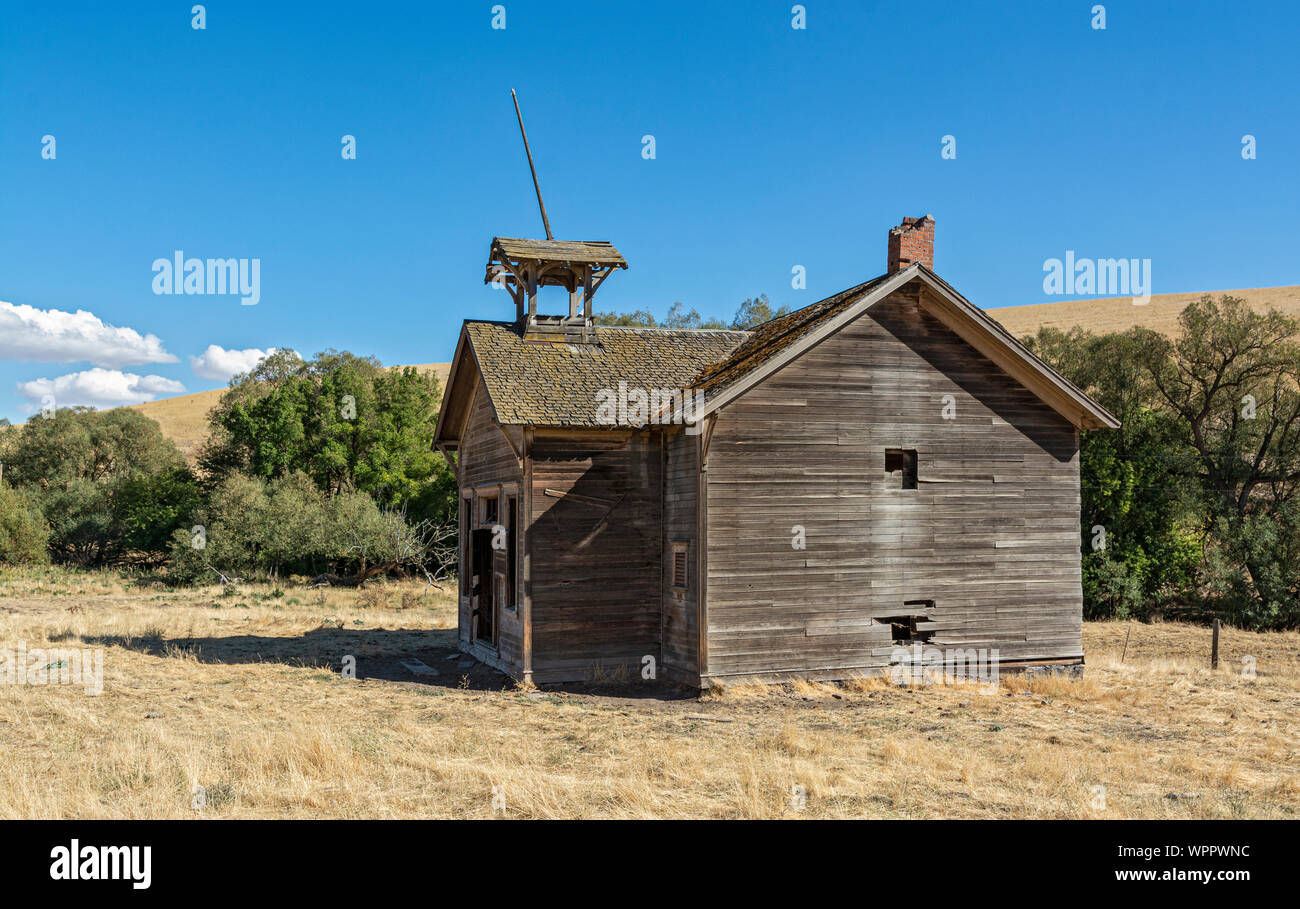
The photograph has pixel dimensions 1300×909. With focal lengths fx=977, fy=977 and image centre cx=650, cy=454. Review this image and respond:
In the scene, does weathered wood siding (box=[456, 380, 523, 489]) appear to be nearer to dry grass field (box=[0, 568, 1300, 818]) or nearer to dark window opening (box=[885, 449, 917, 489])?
dry grass field (box=[0, 568, 1300, 818])

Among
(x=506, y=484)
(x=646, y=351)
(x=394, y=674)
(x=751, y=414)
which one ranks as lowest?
(x=394, y=674)

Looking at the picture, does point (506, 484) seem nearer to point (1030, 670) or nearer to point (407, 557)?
point (1030, 670)

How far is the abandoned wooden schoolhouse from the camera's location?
16.3m

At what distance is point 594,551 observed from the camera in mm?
17531

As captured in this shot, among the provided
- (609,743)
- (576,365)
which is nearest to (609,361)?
(576,365)

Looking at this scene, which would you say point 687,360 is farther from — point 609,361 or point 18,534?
point 18,534

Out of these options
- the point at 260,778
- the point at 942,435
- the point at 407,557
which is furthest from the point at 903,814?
the point at 407,557

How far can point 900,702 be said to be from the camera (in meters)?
15.8

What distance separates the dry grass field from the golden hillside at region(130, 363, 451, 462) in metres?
67.6

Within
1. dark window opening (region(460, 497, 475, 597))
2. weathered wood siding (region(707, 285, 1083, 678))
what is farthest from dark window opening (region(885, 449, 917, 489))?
dark window opening (region(460, 497, 475, 597))

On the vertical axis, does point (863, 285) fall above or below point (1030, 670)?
above

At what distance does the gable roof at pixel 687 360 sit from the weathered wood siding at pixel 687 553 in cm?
123

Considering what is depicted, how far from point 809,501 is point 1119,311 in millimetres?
81999

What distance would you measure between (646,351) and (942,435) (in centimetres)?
634
